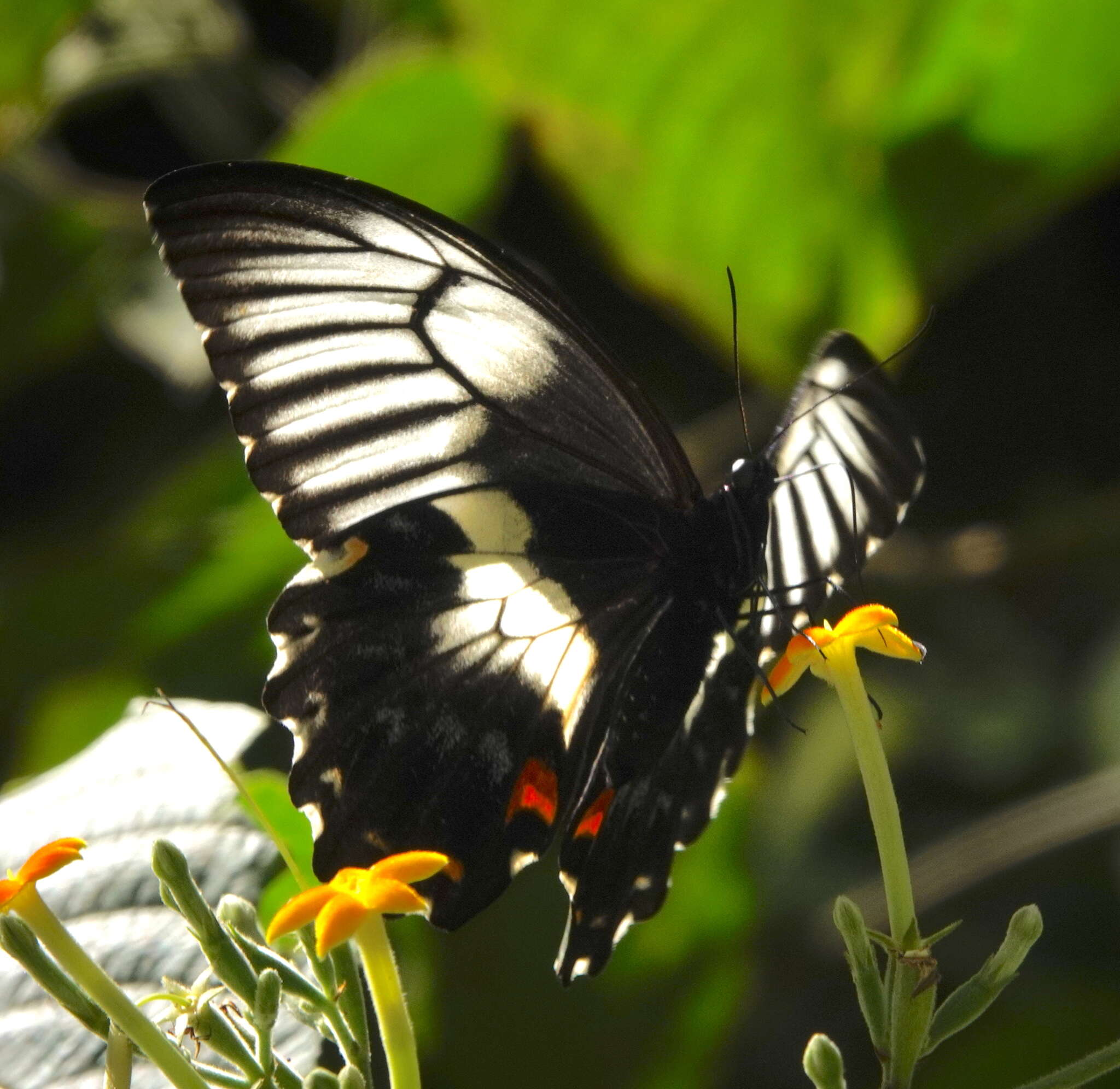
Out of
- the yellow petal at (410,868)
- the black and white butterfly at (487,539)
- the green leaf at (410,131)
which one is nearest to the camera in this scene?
the yellow petal at (410,868)

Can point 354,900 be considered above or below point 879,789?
above

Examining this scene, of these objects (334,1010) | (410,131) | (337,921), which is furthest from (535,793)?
(410,131)

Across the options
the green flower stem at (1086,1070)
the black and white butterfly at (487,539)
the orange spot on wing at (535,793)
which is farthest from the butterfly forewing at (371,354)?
the green flower stem at (1086,1070)

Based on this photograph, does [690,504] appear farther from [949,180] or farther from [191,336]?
[191,336]

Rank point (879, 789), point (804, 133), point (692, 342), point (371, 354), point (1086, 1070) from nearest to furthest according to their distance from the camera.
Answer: point (1086, 1070) → point (879, 789) → point (371, 354) → point (804, 133) → point (692, 342)

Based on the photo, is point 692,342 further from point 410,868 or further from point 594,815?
point 410,868

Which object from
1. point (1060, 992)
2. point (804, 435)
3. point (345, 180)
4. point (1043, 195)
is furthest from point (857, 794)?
point (345, 180)

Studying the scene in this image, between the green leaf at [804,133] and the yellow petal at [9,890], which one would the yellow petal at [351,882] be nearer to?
the yellow petal at [9,890]
